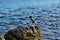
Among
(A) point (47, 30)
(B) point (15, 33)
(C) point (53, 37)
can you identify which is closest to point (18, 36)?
(B) point (15, 33)

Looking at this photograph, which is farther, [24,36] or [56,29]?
[56,29]

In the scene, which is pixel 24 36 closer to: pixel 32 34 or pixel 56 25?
pixel 32 34

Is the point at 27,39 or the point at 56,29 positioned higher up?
the point at 27,39

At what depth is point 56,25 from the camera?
24.1m

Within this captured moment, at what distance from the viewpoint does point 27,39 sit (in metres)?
13.1

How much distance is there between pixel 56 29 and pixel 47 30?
853 mm

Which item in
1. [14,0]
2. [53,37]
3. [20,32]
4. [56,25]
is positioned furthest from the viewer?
[14,0]

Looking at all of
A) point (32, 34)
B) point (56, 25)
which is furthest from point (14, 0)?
point (32, 34)

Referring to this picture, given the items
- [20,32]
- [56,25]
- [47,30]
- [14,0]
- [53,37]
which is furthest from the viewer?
[14,0]

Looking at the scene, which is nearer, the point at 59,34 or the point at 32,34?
the point at 32,34

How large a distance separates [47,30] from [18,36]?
9469 mm

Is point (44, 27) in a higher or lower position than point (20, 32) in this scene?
lower

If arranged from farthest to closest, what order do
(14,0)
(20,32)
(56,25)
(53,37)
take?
(14,0)
(56,25)
(53,37)
(20,32)

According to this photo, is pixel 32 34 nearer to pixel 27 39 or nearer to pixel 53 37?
pixel 27 39
